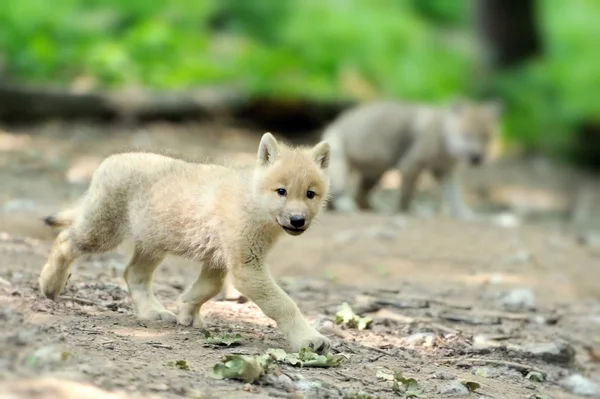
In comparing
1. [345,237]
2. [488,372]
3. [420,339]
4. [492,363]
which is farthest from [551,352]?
[345,237]

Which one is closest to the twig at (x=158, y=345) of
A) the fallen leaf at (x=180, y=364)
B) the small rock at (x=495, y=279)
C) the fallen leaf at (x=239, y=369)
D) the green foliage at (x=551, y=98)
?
the fallen leaf at (x=180, y=364)

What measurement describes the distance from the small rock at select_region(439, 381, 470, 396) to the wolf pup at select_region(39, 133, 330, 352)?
0.67 meters

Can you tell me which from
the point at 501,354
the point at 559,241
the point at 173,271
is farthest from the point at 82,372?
the point at 559,241

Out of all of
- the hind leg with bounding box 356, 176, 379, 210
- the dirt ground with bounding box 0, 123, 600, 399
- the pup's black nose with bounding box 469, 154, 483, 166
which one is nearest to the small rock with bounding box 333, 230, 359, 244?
the dirt ground with bounding box 0, 123, 600, 399

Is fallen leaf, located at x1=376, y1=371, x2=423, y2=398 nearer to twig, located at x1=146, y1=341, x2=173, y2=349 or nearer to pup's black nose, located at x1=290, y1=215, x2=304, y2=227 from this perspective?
pup's black nose, located at x1=290, y1=215, x2=304, y2=227

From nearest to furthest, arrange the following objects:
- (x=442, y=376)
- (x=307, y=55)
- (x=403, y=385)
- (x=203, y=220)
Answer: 1. (x=403, y=385)
2. (x=442, y=376)
3. (x=203, y=220)
4. (x=307, y=55)

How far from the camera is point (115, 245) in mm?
5293

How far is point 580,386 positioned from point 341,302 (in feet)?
5.97

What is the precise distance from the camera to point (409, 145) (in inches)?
461

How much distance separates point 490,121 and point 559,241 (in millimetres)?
2437

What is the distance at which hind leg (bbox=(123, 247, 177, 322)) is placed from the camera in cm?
529

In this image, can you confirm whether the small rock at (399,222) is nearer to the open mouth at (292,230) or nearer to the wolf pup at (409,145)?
the wolf pup at (409,145)

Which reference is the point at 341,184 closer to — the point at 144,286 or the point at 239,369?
the point at 144,286

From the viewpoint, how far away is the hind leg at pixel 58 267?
17.1ft
